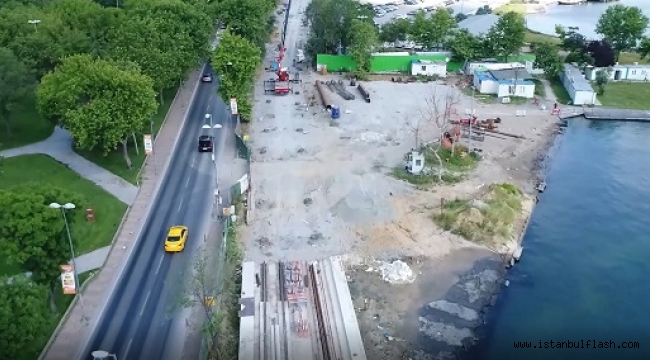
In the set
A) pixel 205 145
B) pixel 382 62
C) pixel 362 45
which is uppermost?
pixel 362 45

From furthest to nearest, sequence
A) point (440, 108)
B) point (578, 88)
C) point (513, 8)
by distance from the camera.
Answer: point (513, 8)
point (578, 88)
point (440, 108)

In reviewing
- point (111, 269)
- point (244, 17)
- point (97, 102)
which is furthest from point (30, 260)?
point (244, 17)

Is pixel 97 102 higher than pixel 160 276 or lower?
higher

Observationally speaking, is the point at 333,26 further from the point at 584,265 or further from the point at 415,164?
the point at 584,265

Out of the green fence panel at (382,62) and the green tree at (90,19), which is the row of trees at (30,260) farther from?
the green fence panel at (382,62)

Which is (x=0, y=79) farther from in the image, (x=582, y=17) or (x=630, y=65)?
(x=582, y=17)

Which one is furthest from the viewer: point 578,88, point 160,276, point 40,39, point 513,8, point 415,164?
point 513,8

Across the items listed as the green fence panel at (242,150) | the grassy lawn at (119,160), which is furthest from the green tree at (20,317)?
the green fence panel at (242,150)
